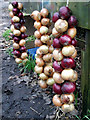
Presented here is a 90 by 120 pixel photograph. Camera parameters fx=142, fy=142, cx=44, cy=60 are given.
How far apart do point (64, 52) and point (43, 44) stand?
26.3 inches

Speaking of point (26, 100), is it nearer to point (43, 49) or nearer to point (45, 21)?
point (43, 49)

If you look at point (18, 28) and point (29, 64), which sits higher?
point (18, 28)

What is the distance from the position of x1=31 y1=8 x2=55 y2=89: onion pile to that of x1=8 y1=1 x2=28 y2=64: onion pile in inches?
26.6

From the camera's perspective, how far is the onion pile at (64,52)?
120cm

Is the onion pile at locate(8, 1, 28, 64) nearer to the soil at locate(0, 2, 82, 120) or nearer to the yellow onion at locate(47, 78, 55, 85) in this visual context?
the soil at locate(0, 2, 82, 120)

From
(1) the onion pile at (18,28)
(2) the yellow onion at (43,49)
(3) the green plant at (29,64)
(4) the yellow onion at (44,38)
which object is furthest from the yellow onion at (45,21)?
(3) the green plant at (29,64)

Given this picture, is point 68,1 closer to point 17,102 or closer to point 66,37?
point 66,37

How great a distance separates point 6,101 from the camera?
2.02m

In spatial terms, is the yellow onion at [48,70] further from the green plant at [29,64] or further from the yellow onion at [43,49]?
the green plant at [29,64]

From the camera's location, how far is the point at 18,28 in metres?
2.48

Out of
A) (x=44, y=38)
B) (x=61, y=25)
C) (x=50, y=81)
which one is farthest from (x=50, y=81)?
(x=61, y=25)

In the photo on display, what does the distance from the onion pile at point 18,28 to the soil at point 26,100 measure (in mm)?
374

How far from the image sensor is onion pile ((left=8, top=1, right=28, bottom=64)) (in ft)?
7.86

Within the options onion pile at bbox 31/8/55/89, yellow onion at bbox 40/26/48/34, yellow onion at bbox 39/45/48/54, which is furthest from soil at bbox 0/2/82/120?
yellow onion at bbox 40/26/48/34
